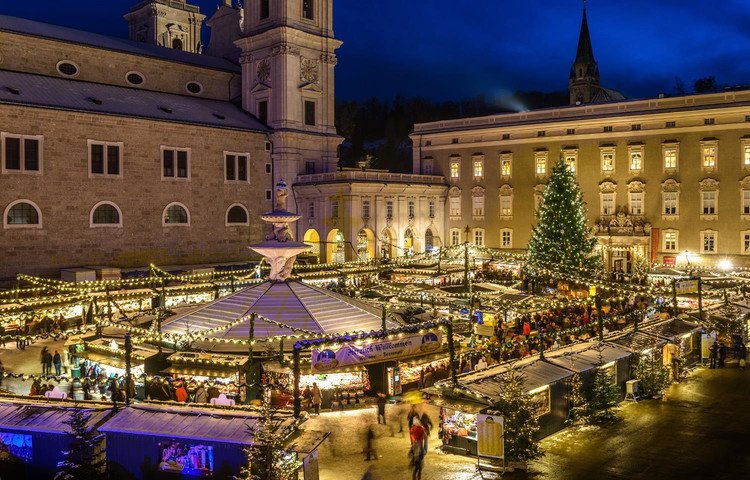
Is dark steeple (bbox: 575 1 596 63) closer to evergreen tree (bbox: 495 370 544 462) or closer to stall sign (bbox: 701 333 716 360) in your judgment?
stall sign (bbox: 701 333 716 360)

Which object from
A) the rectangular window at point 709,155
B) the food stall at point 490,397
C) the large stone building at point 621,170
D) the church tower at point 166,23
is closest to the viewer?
the food stall at point 490,397

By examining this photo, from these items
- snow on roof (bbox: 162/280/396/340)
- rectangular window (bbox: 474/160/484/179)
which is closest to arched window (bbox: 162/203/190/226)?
snow on roof (bbox: 162/280/396/340)

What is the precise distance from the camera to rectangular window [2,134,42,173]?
3813 centimetres

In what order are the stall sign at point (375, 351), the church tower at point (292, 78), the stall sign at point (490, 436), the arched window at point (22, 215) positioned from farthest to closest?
1. the church tower at point (292, 78)
2. the arched window at point (22, 215)
3. the stall sign at point (375, 351)
4. the stall sign at point (490, 436)

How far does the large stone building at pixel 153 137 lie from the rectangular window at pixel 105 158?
0.20 ft

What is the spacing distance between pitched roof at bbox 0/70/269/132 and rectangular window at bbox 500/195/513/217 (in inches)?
773

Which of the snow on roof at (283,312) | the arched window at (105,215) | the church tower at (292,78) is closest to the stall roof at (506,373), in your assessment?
the snow on roof at (283,312)

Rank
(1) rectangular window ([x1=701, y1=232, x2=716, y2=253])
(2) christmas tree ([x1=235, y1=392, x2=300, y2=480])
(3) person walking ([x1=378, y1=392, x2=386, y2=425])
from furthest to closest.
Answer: (1) rectangular window ([x1=701, y1=232, x2=716, y2=253])
(3) person walking ([x1=378, y1=392, x2=386, y2=425])
(2) christmas tree ([x1=235, y1=392, x2=300, y2=480])

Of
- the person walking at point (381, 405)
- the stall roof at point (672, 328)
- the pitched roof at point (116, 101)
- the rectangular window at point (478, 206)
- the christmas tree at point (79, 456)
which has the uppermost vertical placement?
the pitched roof at point (116, 101)

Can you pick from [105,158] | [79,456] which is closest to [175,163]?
[105,158]

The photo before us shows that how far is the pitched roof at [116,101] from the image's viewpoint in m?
40.5

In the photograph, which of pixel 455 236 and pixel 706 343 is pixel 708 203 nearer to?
pixel 455 236

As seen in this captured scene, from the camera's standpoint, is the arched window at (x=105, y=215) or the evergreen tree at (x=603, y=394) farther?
the arched window at (x=105, y=215)

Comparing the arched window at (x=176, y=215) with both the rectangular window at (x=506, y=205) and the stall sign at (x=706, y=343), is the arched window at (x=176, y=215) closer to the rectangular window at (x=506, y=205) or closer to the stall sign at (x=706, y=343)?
the rectangular window at (x=506, y=205)
